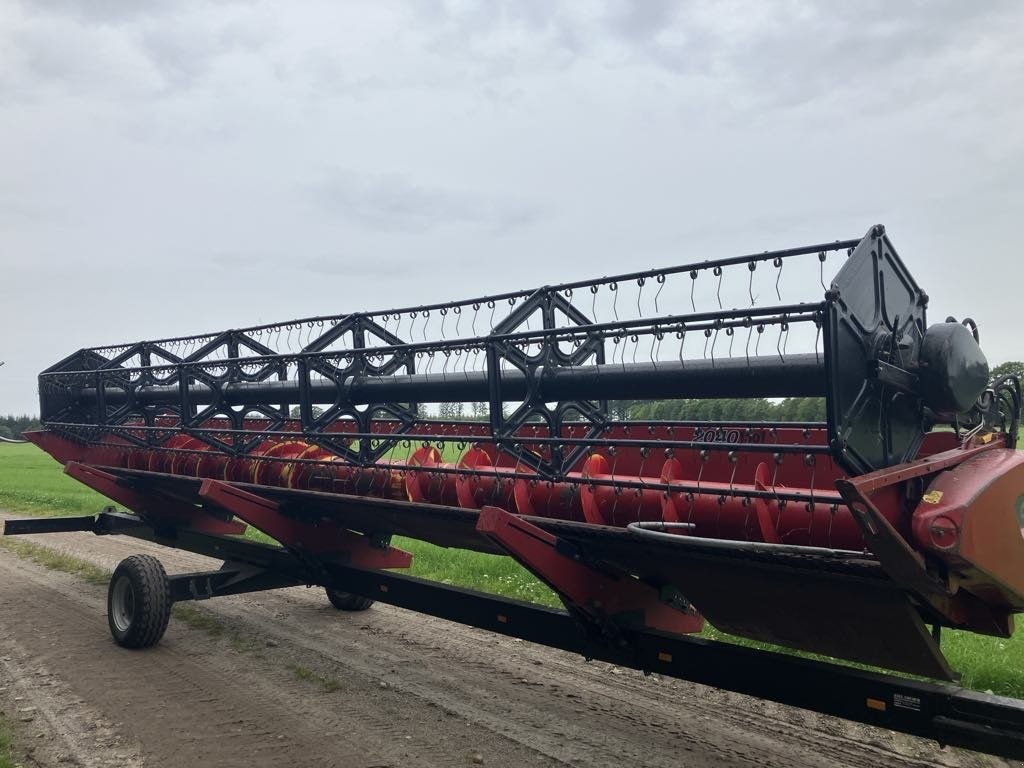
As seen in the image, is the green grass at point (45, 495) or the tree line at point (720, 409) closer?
the tree line at point (720, 409)

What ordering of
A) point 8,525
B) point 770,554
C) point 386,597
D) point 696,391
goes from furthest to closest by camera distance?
point 8,525, point 386,597, point 696,391, point 770,554

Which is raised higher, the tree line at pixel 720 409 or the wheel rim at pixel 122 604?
the tree line at pixel 720 409

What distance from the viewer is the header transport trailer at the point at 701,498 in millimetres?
3254

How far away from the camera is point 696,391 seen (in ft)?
13.4

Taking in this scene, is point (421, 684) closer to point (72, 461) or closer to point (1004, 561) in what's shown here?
point (1004, 561)

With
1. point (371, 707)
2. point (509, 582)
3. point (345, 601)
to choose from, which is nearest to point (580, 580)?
point (371, 707)

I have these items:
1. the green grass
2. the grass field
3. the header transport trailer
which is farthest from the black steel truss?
the green grass

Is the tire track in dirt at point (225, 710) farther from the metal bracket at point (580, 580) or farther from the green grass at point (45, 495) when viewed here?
the green grass at point (45, 495)

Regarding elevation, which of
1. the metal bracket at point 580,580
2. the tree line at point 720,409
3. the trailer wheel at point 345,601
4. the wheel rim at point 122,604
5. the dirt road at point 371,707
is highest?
the tree line at point 720,409

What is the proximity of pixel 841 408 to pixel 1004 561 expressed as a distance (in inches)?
32.6

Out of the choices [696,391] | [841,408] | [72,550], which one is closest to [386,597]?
[696,391]

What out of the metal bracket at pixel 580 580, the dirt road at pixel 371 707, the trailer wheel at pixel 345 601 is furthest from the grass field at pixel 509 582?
the metal bracket at pixel 580 580

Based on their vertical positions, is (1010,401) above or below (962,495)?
above

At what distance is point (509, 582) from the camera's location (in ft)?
29.3
